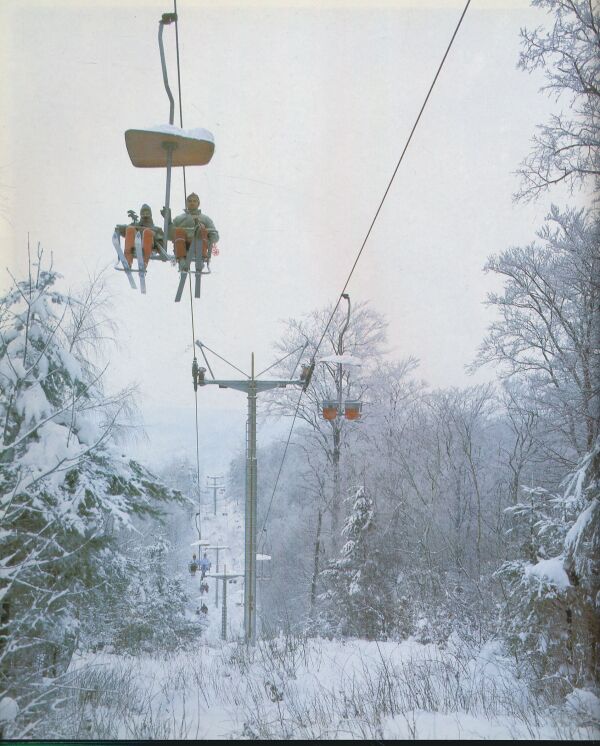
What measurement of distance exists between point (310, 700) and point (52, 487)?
2.37 meters

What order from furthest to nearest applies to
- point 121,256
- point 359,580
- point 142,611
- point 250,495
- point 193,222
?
point 359,580 → point 142,611 → point 250,495 → point 193,222 → point 121,256

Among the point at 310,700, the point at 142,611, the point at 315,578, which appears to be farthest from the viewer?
the point at 315,578

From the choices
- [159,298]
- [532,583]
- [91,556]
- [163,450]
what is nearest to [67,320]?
[91,556]

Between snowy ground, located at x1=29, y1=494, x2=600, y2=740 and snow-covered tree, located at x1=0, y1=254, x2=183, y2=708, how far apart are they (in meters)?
0.46

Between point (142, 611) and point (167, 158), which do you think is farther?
point (142, 611)

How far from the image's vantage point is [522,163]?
20.4 ft

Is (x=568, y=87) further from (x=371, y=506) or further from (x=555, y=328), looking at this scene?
(x=371, y=506)

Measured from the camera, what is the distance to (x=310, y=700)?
398 cm

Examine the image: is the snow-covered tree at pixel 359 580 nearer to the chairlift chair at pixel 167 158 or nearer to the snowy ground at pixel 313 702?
the snowy ground at pixel 313 702

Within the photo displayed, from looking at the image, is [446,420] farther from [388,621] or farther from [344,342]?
[388,621]

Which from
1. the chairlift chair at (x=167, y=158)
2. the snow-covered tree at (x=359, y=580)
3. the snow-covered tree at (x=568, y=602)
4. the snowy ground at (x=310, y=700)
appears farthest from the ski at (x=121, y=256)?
the snow-covered tree at (x=359, y=580)

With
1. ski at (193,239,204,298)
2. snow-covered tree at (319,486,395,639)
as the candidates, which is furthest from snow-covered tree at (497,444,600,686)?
snow-covered tree at (319,486,395,639)

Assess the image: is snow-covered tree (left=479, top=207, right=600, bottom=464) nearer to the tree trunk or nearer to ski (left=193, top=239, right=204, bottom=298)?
ski (left=193, top=239, right=204, bottom=298)

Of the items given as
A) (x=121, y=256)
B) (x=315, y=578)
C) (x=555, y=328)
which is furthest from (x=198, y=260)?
(x=315, y=578)
